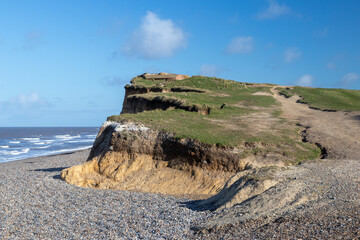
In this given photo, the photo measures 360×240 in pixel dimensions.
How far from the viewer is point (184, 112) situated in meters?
27.0

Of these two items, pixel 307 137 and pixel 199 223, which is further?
pixel 307 137

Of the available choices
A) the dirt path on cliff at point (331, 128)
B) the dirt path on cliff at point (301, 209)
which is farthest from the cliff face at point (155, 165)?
the dirt path on cliff at point (331, 128)

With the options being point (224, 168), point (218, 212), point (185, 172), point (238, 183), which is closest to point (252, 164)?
point (224, 168)

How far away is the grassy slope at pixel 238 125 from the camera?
19781 millimetres

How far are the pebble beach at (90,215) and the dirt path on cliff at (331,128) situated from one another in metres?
10.0

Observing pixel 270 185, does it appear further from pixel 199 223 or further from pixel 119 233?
pixel 119 233

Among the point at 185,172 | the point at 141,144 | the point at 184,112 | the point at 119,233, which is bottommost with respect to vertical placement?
the point at 119,233

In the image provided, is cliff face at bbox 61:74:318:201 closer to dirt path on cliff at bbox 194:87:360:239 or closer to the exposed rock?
the exposed rock

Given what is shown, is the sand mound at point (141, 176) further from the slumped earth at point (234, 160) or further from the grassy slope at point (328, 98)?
the grassy slope at point (328, 98)

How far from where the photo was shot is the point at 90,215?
13.8 m

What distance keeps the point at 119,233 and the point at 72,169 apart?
30.6ft

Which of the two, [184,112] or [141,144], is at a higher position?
[184,112]

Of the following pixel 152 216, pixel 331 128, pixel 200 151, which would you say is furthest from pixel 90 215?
pixel 331 128

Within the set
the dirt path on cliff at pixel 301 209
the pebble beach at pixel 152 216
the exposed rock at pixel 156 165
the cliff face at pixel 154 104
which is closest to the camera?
the dirt path on cliff at pixel 301 209
